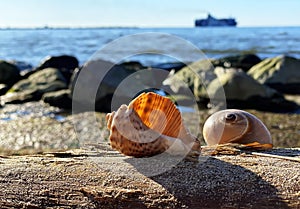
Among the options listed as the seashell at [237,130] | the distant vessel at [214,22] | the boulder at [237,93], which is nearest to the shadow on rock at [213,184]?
the seashell at [237,130]

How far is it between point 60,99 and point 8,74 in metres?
5.50

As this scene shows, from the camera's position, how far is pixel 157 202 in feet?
5.89

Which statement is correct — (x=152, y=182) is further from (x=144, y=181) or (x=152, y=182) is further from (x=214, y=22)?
(x=214, y=22)

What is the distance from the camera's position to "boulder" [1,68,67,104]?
37.4ft

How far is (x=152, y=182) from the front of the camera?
6.26 ft

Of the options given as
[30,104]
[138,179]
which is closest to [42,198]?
[138,179]

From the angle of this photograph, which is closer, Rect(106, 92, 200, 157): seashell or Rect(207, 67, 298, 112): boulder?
Rect(106, 92, 200, 157): seashell

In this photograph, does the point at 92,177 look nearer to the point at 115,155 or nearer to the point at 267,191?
the point at 115,155

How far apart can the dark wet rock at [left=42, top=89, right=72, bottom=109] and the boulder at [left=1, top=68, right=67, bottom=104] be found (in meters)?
0.95

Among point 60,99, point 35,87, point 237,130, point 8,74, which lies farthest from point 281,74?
point 237,130

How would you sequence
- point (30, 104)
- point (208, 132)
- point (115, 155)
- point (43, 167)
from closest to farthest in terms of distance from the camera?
point (43, 167), point (115, 155), point (208, 132), point (30, 104)

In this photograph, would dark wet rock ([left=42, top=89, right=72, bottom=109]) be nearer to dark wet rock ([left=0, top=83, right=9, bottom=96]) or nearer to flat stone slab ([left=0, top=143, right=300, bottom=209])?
dark wet rock ([left=0, top=83, right=9, bottom=96])

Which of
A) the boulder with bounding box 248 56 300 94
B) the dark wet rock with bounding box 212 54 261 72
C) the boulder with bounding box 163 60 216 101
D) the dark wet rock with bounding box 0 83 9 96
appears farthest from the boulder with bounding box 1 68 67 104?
the dark wet rock with bounding box 212 54 261 72

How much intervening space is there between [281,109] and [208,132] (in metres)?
7.57
